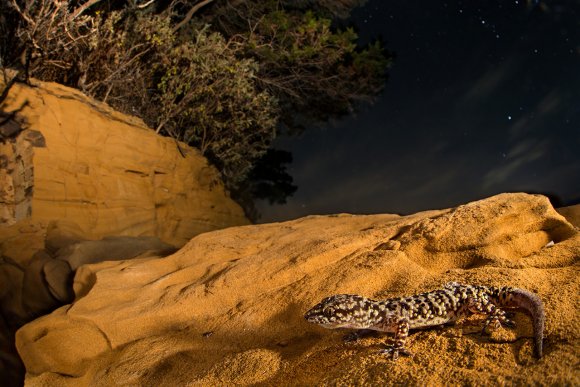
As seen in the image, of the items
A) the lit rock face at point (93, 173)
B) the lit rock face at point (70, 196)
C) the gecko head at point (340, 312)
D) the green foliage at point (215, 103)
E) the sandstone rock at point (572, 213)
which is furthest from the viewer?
the green foliage at point (215, 103)

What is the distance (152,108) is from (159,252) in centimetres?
658

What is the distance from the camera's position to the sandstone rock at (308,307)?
2.50 m

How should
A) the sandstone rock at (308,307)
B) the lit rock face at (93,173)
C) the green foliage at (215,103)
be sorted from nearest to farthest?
the sandstone rock at (308,307)
the lit rock face at (93,173)
the green foliage at (215,103)

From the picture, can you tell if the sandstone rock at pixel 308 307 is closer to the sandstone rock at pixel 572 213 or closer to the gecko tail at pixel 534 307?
the gecko tail at pixel 534 307

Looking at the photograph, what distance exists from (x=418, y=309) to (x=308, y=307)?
114cm

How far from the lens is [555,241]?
163 inches

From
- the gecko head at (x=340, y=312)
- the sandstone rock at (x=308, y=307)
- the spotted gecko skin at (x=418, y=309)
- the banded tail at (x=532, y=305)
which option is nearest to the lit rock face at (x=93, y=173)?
the sandstone rock at (x=308, y=307)

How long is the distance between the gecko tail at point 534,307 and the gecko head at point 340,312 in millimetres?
1096

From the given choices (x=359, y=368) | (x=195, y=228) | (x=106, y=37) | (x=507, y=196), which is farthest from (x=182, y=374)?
(x=106, y=37)

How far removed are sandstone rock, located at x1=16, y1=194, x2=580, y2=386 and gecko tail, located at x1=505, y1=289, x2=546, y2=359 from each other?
6 cm

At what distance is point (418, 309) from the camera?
2.97 m

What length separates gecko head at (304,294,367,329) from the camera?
3.04m

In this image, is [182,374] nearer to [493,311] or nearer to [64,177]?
[493,311]

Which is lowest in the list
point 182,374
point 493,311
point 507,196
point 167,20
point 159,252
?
point 159,252
